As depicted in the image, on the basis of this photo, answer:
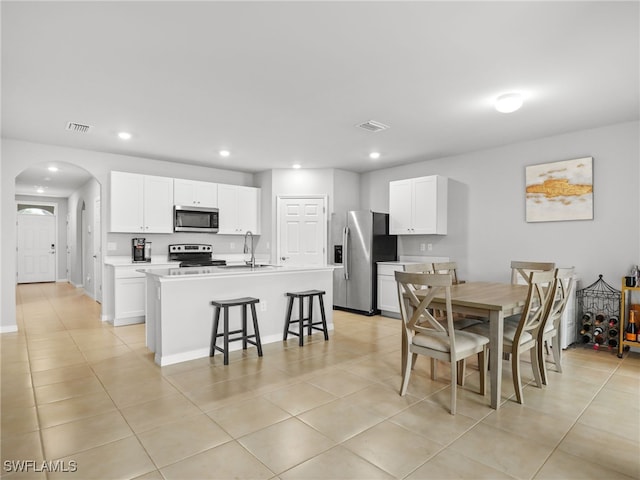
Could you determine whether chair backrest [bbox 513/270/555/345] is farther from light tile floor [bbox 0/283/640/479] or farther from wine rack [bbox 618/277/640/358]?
wine rack [bbox 618/277/640/358]

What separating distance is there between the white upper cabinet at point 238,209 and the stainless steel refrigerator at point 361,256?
1.70m

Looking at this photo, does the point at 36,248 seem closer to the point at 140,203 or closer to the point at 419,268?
the point at 140,203

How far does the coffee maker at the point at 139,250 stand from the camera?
564 cm

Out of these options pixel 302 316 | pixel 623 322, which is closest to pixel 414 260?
pixel 302 316

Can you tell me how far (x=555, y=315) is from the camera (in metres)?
3.17

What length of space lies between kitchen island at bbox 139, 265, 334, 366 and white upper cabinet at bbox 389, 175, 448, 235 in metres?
2.31

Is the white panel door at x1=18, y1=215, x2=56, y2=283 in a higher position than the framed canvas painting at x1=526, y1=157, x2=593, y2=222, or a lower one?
lower

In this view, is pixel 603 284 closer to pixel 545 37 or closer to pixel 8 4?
pixel 545 37

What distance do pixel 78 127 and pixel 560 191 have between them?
5.82 meters

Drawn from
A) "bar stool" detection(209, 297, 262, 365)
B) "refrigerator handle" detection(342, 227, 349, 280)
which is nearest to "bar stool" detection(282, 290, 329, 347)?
"bar stool" detection(209, 297, 262, 365)

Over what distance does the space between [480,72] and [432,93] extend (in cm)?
50

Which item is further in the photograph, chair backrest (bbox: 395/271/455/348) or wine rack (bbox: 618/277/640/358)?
wine rack (bbox: 618/277/640/358)

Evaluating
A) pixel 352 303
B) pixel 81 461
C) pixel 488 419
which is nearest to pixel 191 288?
pixel 81 461

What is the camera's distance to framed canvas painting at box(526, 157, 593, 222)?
4.36m
